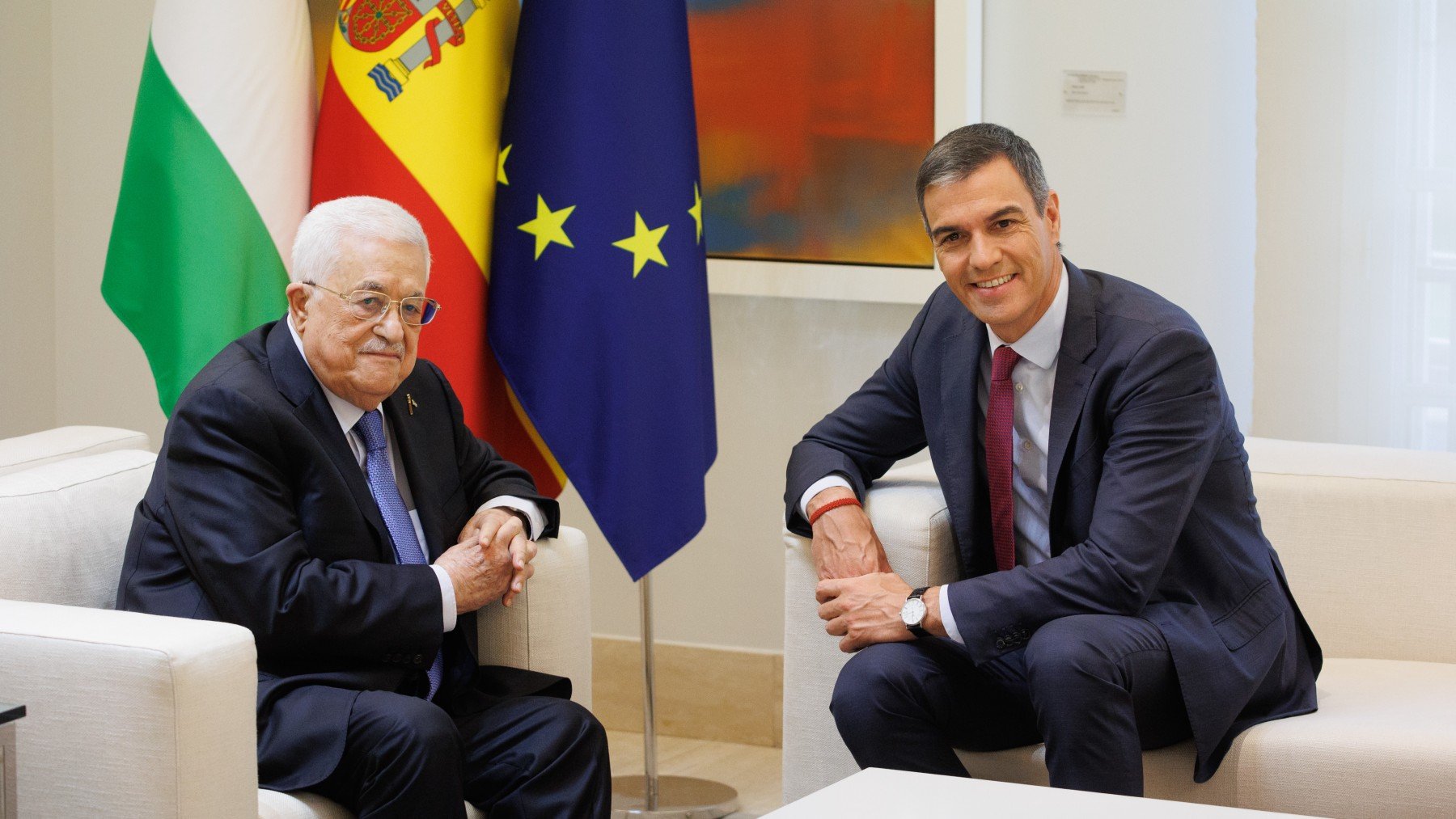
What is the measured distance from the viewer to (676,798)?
364 centimetres

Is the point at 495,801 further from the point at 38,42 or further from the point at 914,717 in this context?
the point at 38,42

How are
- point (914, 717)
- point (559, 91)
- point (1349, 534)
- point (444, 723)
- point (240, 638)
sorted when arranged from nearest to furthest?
point (240, 638) < point (444, 723) < point (914, 717) < point (1349, 534) < point (559, 91)

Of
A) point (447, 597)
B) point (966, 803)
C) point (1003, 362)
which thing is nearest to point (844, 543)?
point (1003, 362)

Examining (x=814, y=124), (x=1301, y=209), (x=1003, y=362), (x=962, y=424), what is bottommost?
(x=962, y=424)

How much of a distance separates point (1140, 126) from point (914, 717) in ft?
5.91

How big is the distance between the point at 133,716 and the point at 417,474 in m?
0.70

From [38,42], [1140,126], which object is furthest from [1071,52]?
[38,42]

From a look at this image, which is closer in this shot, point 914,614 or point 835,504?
point 914,614

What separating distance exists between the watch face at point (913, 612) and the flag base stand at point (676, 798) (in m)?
1.18

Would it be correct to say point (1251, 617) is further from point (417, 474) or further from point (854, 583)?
point (417, 474)

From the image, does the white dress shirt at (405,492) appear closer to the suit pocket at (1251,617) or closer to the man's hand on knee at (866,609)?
the man's hand on knee at (866,609)

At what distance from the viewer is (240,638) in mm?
2080

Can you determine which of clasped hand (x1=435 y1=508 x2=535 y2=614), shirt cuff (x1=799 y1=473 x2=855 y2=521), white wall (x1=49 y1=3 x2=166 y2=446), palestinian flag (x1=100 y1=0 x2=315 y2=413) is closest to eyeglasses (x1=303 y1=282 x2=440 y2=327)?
clasped hand (x1=435 y1=508 x2=535 y2=614)

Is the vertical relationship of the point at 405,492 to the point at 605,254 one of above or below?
below
